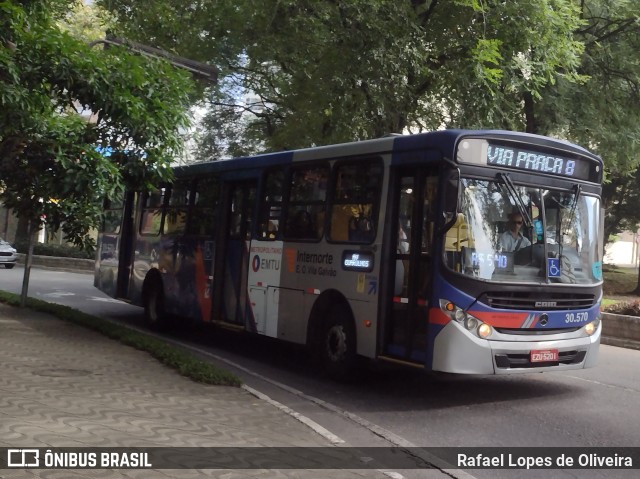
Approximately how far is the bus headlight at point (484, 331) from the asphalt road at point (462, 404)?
2.93ft

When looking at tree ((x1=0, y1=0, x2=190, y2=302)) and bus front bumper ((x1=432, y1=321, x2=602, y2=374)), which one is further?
tree ((x1=0, y1=0, x2=190, y2=302))

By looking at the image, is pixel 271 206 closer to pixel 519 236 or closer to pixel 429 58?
pixel 519 236

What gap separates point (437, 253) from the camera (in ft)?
26.5

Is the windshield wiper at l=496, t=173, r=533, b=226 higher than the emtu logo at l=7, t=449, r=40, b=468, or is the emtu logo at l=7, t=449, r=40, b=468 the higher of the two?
the windshield wiper at l=496, t=173, r=533, b=226

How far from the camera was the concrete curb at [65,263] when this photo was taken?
107 ft

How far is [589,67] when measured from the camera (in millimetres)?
19562

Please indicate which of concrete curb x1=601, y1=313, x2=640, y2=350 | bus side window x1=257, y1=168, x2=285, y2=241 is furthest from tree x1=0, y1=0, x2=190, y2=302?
concrete curb x1=601, y1=313, x2=640, y2=350

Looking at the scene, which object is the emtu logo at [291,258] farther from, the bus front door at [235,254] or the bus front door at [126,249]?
the bus front door at [126,249]

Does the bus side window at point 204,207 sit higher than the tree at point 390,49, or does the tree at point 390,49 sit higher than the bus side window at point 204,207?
the tree at point 390,49

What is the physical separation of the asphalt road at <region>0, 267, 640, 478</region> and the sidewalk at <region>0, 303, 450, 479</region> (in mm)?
A: 799

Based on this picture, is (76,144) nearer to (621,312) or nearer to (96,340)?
(96,340)

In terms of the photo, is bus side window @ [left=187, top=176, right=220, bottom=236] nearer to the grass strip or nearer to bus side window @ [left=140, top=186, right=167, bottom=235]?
bus side window @ [left=140, top=186, right=167, bottom=235]

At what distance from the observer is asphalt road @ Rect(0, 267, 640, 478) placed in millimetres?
7086

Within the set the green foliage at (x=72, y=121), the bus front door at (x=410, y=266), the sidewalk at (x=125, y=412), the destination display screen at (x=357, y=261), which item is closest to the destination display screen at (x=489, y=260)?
the bus front door at (x=410, y=266)
